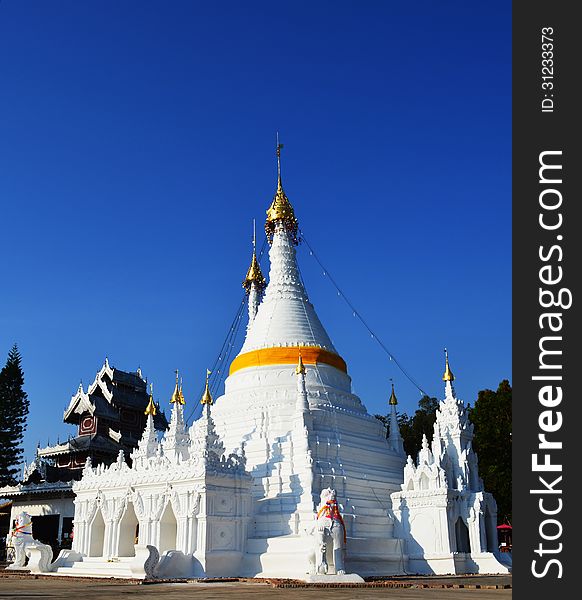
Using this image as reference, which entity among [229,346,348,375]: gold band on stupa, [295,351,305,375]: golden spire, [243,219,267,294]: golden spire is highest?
[243,219,267,294]: golden spire

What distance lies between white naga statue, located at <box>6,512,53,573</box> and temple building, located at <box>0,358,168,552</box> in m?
12.6

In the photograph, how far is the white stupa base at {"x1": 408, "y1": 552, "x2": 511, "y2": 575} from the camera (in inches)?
1278

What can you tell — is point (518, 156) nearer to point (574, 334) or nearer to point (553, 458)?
point (574, 334)

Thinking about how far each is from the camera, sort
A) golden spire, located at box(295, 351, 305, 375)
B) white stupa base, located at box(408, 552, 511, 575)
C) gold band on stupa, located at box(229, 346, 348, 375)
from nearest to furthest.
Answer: white stupa base, located at box(408, 552, 511, 575) < golden spire, located at box(295, 351, 305, 375) < gold band on stupa, located at box(229, 346, 348, 375)

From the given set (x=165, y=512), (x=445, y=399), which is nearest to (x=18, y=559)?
(x=165, y=512)

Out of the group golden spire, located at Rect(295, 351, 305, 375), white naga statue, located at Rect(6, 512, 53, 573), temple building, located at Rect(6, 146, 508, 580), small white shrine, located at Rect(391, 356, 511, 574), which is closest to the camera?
temple building, located at Rect(6, 146, 508, 580)

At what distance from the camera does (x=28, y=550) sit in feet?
113

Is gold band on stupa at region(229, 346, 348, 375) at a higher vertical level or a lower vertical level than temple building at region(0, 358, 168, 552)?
higher

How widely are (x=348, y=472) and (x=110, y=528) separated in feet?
39.2

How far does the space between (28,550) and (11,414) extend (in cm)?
2808

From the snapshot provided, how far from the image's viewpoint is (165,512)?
3241 centimetres

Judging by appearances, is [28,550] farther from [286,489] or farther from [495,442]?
[495,442]

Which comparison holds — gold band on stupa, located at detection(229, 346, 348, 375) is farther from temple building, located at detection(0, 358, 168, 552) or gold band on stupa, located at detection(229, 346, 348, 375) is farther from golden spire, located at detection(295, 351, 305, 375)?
temple building, located at detection(0, 358, 168, 552)

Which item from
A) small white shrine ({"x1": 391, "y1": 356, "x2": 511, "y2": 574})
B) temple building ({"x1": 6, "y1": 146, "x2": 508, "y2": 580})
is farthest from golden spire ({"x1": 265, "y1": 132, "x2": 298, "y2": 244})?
small white shrine ({"x1": 391, "y1": 356, "x2": 511, "y2": 574})
